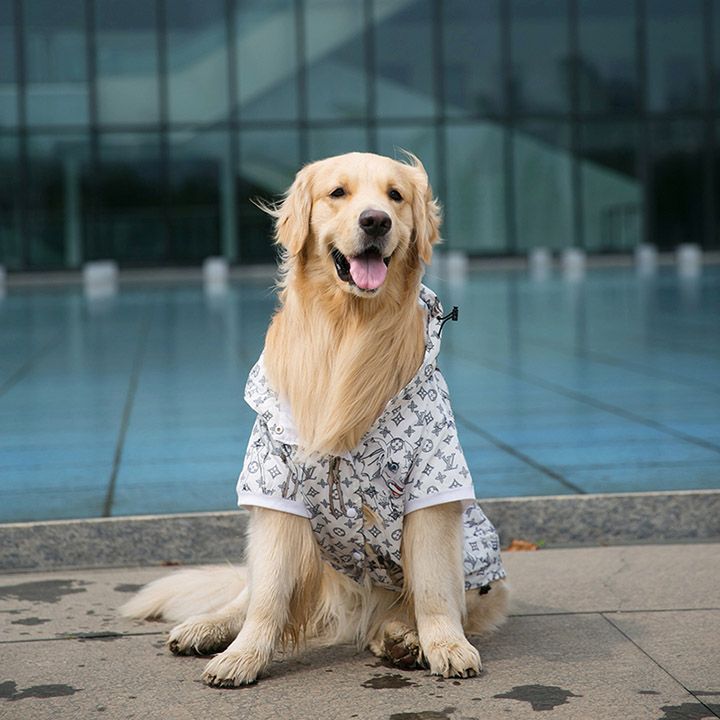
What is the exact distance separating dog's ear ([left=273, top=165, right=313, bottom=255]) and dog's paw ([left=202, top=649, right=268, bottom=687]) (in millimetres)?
1259

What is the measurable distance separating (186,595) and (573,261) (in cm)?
2813

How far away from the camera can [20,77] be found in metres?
32.5

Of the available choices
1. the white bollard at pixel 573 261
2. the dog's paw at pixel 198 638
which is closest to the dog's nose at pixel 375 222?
the dog's paw at pixel 198 638

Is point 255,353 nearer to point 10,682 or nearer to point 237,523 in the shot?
point 237,523

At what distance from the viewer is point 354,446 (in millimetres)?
4082

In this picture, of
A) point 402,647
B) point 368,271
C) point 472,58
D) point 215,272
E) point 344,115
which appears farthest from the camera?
point 472,58

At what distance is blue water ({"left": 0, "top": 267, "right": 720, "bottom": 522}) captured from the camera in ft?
21.2

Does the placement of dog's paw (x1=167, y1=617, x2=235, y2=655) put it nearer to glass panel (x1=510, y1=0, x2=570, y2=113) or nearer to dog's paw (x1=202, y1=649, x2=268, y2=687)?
dog's paw (x1=202, y1=649, x2=268, y2=687)

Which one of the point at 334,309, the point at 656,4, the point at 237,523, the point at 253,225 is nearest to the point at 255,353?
the point at 237,523

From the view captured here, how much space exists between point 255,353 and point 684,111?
24.7 m

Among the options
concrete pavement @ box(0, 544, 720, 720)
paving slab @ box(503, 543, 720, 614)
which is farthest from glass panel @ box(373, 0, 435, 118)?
concrete pavement @ box(0, 544, 720, 720)

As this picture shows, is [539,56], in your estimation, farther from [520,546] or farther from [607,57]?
[520,546]

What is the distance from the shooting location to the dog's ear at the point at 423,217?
13.8ft

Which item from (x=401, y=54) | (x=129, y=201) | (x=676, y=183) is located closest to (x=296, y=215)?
(x=129, y=201)
